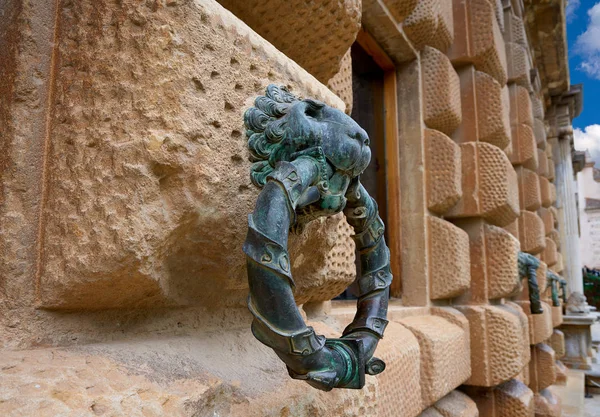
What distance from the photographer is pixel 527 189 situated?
120 inches

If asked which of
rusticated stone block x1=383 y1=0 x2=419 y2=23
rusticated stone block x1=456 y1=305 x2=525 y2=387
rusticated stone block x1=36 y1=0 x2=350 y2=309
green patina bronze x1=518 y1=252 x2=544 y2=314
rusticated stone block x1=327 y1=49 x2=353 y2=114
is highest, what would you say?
rusticated stone block x1=383 y1=0 x2=419 y2=23

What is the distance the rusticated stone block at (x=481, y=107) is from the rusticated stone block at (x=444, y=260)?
41cm

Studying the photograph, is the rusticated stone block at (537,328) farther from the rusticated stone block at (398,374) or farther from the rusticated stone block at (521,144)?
the rusticated stone block at (398,374)

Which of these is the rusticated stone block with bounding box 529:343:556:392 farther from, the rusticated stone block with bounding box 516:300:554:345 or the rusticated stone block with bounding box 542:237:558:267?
the rusticated stone block with bounding box 542:237:558:267

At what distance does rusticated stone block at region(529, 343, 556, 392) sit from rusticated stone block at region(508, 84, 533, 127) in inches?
55.4

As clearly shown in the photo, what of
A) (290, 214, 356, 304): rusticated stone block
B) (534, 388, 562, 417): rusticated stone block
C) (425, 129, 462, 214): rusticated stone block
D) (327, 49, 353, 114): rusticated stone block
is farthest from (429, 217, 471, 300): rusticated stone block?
(534, 388, 562, 417): rusticated stone block

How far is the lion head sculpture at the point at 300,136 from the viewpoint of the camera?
49 centimetres

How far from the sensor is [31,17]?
460mm

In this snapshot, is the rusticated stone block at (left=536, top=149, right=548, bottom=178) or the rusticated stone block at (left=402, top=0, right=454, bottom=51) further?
the rusticated stone block at (left=536, top=149, right=548, bottom=178)

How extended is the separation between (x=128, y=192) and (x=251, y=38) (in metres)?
0.23

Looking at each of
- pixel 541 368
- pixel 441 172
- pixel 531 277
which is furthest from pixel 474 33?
pixel 541 368

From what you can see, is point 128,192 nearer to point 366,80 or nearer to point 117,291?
point 117,291

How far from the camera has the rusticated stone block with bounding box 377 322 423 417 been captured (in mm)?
911

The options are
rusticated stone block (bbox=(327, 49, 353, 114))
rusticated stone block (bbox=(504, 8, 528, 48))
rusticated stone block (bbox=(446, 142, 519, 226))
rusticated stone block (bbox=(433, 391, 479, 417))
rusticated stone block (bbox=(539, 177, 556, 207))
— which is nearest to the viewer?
rusticated stone block (bbox=(327, 49, 353, 114))
